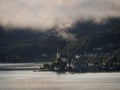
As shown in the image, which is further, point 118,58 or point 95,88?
point 118,58

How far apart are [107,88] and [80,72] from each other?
65.4 m

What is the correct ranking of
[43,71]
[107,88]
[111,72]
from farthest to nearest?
[43,71], [111,72], [107,88]

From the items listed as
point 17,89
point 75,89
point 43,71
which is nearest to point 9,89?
point 17,89

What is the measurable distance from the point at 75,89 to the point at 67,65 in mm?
83378

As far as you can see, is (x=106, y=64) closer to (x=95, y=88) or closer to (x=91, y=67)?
(x=91, y=67)

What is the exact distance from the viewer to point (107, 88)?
85.6 m

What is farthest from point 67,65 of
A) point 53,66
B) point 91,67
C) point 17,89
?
point 17,89

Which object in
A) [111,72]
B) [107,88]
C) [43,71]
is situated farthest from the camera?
[43,71]

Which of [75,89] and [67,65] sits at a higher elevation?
[67,65]

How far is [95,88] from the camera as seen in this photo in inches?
3393

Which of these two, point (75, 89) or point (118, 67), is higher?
point (118, 67)

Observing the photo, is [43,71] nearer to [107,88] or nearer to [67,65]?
[67,65]

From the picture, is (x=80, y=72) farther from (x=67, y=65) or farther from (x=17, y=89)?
(x=17, y=89)

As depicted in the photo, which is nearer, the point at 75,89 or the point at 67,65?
the point at 75,89
